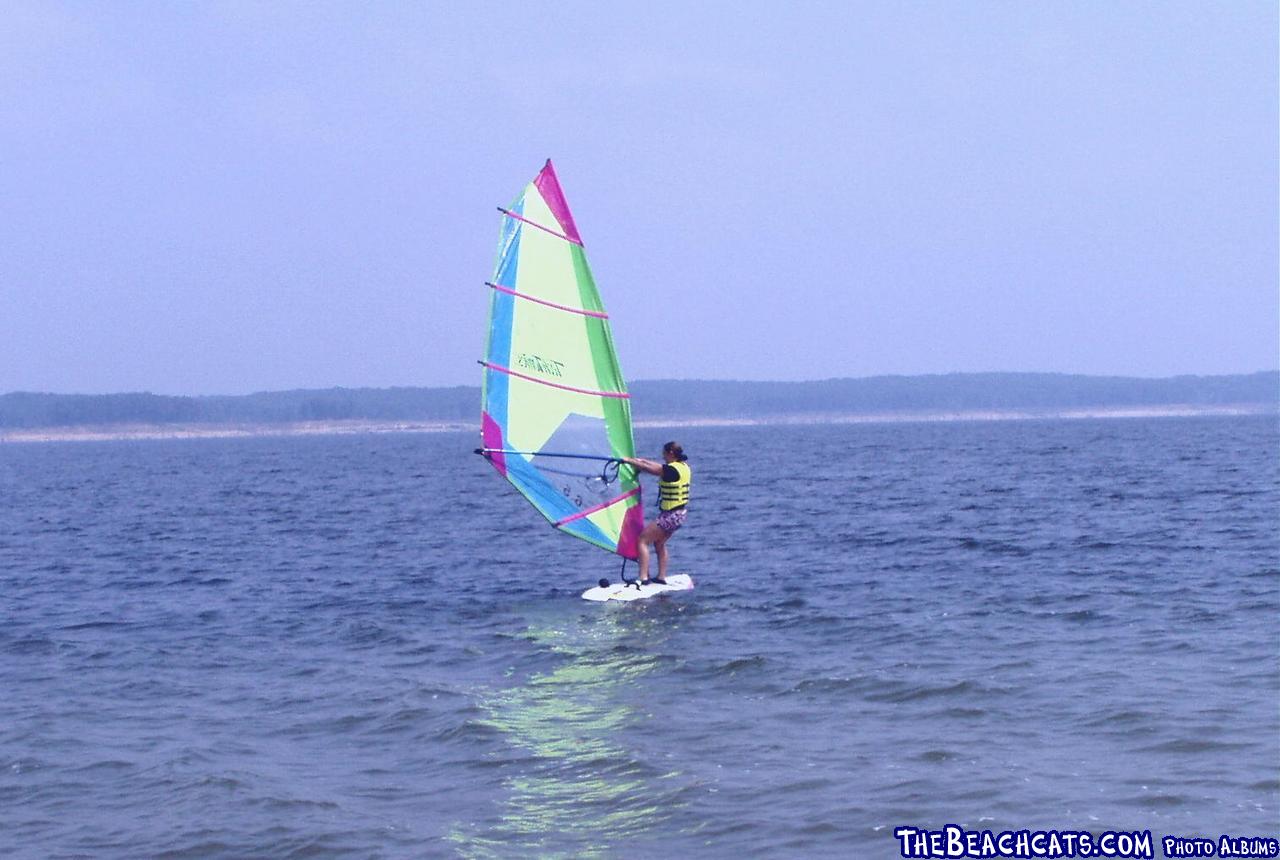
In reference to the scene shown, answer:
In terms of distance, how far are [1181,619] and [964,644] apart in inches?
106

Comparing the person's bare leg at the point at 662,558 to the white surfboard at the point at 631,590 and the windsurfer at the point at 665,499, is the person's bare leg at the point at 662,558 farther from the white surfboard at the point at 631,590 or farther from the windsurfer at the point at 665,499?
the white surfboard at the point at 631,590

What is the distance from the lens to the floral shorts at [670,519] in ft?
57.2

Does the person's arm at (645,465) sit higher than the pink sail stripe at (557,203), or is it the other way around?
the pink sail stripe at (557,203)

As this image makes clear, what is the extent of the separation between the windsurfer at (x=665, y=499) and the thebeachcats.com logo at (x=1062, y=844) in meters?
8.56

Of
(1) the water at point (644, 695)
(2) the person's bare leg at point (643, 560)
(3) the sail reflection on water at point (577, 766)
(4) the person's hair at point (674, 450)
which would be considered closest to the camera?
(3) the sail reflection on water at point (577, 766)

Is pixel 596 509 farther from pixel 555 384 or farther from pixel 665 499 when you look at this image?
pixel 555 384

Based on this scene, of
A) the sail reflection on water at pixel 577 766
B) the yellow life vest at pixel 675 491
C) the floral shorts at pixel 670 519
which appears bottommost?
the sail reflection on water at pixel 577 766

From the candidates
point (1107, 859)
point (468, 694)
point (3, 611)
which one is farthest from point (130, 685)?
point (1107, 859)

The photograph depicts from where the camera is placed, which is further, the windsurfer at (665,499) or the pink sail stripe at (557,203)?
the pink sail stripe at (557,203)

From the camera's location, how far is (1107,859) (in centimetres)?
808

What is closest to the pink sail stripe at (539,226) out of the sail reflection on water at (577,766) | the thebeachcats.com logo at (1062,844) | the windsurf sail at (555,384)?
the windsurf sail at (555,384)

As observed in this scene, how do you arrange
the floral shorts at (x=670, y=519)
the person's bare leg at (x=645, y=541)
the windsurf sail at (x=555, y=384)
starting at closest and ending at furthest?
the floral shorts at (x=670, y=519) → the windsurf sail at (x=555, y=384) → the person's bare leg at (x=645, y=541)

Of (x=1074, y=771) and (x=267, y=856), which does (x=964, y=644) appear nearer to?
(x=1074, y=771)

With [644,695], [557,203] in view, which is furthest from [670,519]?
[644,695]
